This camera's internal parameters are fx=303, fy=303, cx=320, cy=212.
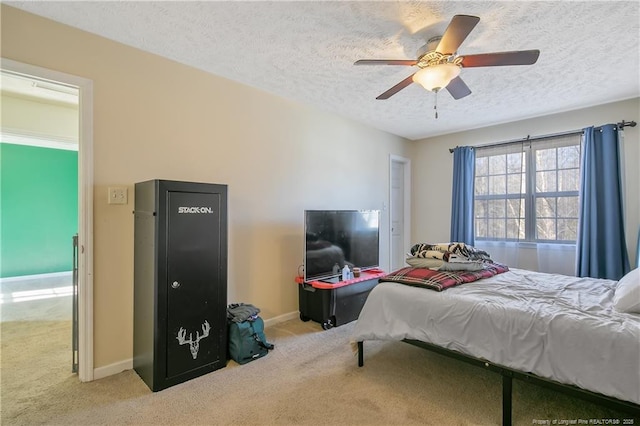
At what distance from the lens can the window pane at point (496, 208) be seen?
14.3 ft

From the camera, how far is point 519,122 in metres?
4.23

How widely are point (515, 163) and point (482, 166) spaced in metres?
Result: 0.44

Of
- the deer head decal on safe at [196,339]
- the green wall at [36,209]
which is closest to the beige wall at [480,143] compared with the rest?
the deer head decal on safe at [196,339]

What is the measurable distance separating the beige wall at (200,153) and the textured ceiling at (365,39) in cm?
16

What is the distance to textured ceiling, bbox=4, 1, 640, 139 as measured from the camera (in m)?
1.93

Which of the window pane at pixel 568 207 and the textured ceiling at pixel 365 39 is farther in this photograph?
the window pane at pixel 568 207

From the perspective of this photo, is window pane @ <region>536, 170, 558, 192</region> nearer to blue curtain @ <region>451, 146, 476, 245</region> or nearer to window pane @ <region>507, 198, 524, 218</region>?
window pane @ <region>507, 198, 524, 218</region>

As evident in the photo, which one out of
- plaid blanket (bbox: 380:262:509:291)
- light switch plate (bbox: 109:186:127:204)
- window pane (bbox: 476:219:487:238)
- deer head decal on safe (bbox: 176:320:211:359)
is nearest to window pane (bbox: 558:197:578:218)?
window pane (bbox: 476:219:487:238)

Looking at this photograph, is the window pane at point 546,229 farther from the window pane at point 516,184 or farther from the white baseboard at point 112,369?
the white baseboard at point 112,369

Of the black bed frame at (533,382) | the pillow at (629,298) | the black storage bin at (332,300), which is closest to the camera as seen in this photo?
the black bed frame at (533,382)

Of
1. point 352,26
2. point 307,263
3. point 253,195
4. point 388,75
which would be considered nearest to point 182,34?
point 352,26

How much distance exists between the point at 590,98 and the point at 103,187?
495 centimetres

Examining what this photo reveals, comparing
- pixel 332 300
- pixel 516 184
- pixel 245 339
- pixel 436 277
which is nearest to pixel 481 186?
pixel 516 184

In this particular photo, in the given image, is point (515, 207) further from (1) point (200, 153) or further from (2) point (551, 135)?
(1) point (200, 153)
